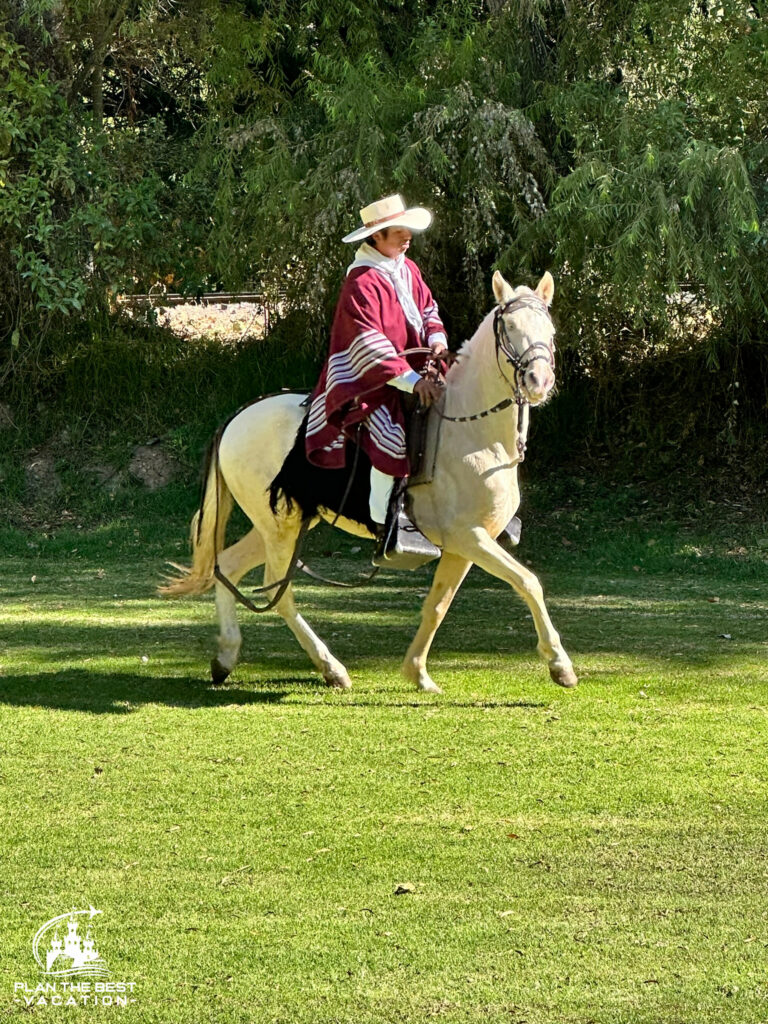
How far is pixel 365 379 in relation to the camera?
21.6 ft

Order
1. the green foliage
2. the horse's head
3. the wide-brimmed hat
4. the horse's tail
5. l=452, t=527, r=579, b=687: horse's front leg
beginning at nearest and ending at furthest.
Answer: the horse's head → l=452, t=527, r=579, b=687: horse's front leg → the wide-brimmed hat → the horse's tail → the green foliage

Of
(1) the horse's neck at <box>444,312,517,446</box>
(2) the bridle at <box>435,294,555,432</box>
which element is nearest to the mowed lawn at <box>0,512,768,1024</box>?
(1) the horse's neck at <box>444,312,517,446</box>

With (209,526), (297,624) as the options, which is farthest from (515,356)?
(209,526)

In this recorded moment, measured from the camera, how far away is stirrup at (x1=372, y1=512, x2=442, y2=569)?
6.65 meters

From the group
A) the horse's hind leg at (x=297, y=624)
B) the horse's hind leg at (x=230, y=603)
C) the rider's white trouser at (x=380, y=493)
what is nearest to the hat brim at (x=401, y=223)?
the rider's white trouser at (x=380, y=493)

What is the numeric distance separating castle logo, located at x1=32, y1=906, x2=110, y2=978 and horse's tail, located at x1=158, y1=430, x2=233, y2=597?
3.50 m

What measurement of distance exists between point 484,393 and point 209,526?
5.92 ft

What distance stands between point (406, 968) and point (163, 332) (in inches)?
475

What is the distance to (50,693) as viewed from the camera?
7105 mm

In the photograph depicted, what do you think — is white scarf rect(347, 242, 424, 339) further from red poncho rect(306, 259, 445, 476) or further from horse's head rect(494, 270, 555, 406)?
horse's head rect(494, 270, 555, 406)

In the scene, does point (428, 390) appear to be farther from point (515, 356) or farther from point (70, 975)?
point (70, 975)

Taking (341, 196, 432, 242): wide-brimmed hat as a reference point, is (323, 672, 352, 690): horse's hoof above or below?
below

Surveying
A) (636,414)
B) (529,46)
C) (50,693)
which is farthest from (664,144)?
(50,693)

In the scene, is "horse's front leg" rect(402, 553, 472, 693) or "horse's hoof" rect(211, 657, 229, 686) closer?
"horse's front leg" rect(402, 553, 472, 693)
